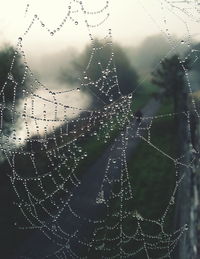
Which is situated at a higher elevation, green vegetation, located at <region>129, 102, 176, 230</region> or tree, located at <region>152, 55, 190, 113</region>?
tree, located at <region>152, 55, 190, 113</region>

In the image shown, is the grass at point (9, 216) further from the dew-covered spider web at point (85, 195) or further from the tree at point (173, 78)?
the tree at point (173, 78)

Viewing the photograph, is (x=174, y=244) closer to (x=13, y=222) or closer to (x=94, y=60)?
(x=13, y=222)

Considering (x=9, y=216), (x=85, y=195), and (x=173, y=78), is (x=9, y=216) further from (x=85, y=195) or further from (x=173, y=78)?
(x=173, y=78)

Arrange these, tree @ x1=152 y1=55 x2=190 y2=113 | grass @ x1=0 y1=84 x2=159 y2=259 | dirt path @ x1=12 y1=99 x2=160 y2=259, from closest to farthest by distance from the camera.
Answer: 1. dirt path @ x1=12 y1=99 x2=160 y2=259
2. grass @ x1=0 y1=84 x2=159 y2=259
3. tree @ x1=152 y1=55 x2=190 y2=113

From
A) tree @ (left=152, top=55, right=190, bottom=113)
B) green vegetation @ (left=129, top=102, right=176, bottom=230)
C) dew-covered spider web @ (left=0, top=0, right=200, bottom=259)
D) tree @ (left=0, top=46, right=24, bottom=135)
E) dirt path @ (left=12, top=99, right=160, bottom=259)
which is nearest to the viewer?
dew-covered spider web @ (left=0, top=0, right=200, bottom=259)

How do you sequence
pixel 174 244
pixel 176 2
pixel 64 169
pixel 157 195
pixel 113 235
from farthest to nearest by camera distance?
pixel 64 169, pixel 157 195, pixel 113 235, pixel 174 244, pixel 176 2

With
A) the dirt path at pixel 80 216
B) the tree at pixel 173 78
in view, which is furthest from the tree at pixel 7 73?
the tree at pixel 173 78

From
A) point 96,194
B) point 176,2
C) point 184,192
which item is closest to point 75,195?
point 96,194

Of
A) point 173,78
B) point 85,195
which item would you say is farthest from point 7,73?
point 173,78

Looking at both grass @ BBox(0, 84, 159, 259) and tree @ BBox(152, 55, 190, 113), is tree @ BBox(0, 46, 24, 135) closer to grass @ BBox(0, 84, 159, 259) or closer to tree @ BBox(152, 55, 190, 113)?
grass @ BBox(0, 84, 159, 259)

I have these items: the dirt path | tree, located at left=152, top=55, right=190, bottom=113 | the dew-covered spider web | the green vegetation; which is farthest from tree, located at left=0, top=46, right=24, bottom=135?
tree, located at left=152, top=55, right=190, bottom=113

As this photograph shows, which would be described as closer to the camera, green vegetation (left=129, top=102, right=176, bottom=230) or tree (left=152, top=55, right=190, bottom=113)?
green vegetation (left=129, top=102, right=176, bottom=230)
